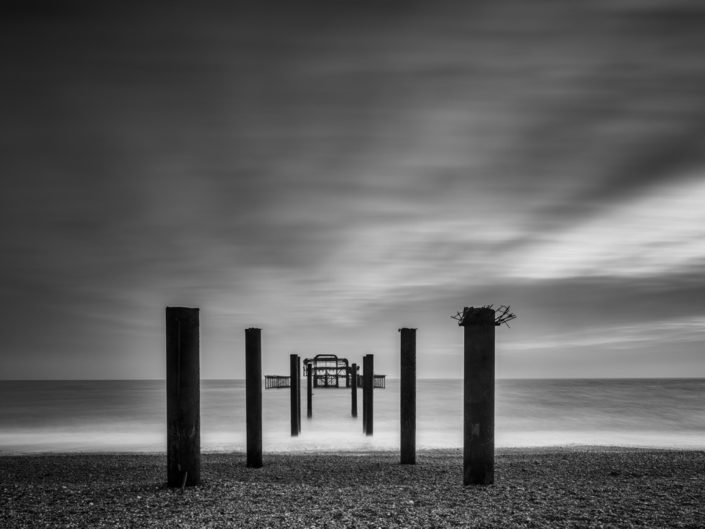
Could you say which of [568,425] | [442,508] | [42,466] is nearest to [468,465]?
[442,508]

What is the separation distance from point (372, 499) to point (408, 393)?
425cm

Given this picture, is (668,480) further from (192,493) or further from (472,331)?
(192,493)

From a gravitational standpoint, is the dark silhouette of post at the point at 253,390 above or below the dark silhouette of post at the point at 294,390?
above

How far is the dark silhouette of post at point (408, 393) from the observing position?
483 inches

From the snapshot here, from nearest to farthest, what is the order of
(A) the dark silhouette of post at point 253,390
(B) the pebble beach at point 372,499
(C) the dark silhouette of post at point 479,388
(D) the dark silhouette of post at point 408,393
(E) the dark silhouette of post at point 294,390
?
(B) the pebble beach at point 372,499
(C) the dark silhouette of post at point 479,388
(A) the dark silhouette of post at point 253,390
(D) the dark silhouette of post at point 408,393
(E) the dark silhouette of post at point 294,390

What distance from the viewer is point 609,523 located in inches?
270

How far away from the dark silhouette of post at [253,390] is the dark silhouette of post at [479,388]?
4792 mm

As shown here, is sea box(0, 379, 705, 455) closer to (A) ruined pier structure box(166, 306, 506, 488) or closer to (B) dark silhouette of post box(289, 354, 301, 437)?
(B) dark silhouette of post box(289, 354, 301, 437)

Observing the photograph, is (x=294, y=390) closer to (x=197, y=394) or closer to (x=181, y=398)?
(x=197, y=394)

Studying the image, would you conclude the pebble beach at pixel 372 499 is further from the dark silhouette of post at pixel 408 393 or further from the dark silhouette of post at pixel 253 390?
the dark silhouette of post at pixel 408 393

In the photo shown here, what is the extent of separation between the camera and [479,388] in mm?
9094

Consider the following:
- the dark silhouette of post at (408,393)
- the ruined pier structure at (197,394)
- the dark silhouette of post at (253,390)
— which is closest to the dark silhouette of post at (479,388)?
the ruined pier structure at (197,394)

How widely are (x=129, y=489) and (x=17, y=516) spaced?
1.78 metres

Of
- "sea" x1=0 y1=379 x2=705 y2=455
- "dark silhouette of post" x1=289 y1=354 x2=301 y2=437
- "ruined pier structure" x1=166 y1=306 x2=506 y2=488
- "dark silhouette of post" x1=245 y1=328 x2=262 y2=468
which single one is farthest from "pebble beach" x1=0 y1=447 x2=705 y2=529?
"dark silhouette of post" x1=289 y1=354 x2=301 y2=437
